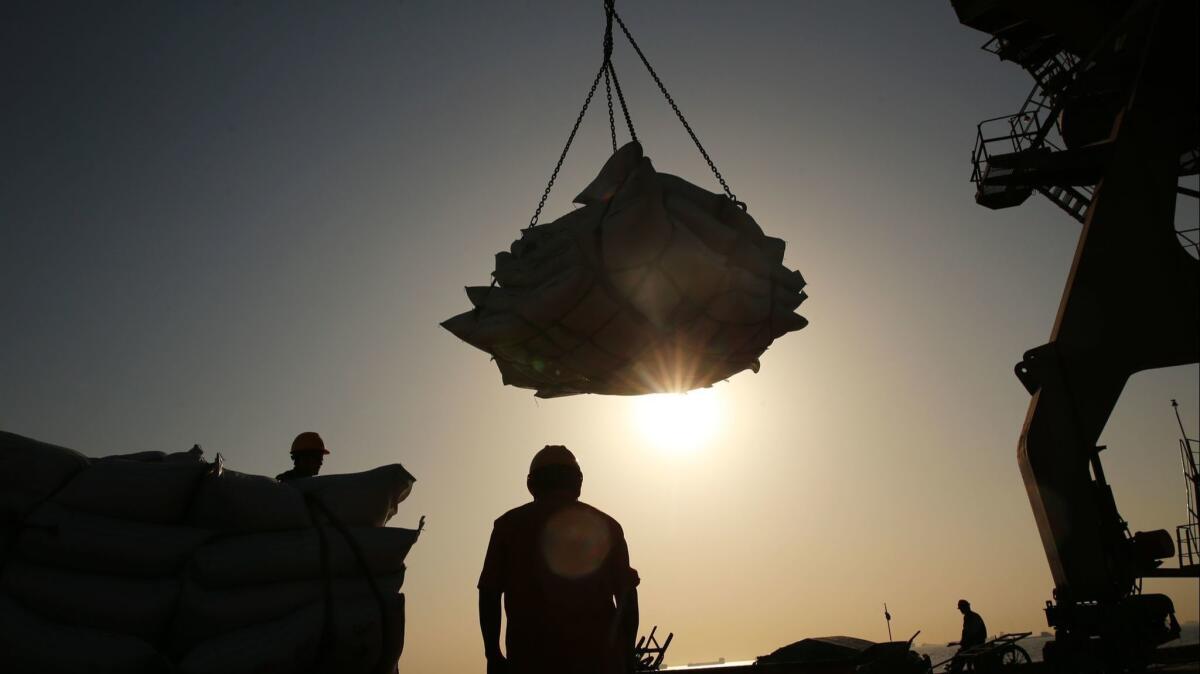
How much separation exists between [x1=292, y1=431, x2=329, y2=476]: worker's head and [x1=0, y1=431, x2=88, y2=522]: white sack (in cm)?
224

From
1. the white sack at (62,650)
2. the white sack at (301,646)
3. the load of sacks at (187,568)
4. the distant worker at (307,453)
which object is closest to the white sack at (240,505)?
the load of sacks at (187,568)

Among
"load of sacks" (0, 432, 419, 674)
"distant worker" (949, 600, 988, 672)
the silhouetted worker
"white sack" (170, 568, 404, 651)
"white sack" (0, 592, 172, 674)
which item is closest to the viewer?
"white sack" (0, 592, 172, 674)

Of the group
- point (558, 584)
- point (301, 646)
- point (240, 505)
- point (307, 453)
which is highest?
point (307, 453)

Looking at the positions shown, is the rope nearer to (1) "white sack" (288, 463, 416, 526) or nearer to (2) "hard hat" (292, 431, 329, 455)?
(1) "white sack" (288, 463, 416, 526)

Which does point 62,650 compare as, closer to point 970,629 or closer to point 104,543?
point 104,543

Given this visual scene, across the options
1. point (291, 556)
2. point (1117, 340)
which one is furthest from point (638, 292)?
point (1117, 340)

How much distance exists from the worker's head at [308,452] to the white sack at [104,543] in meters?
Answer: 2.06

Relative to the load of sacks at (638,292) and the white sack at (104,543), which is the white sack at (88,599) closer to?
the white sack at (104,543)

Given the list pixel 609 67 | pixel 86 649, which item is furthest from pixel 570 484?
pixel 609 67

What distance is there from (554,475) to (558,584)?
0.48 metres

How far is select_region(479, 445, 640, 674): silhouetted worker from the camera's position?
3152mm

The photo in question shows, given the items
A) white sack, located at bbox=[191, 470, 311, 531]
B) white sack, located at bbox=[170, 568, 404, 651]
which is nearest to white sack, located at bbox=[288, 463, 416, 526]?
white sack, located at bbox=[191, 470, 311, 531]

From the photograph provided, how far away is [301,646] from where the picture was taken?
3105 millimetres

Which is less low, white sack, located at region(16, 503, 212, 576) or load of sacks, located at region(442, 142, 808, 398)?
load of sacks, located at region(442, 142, 808, 398)
